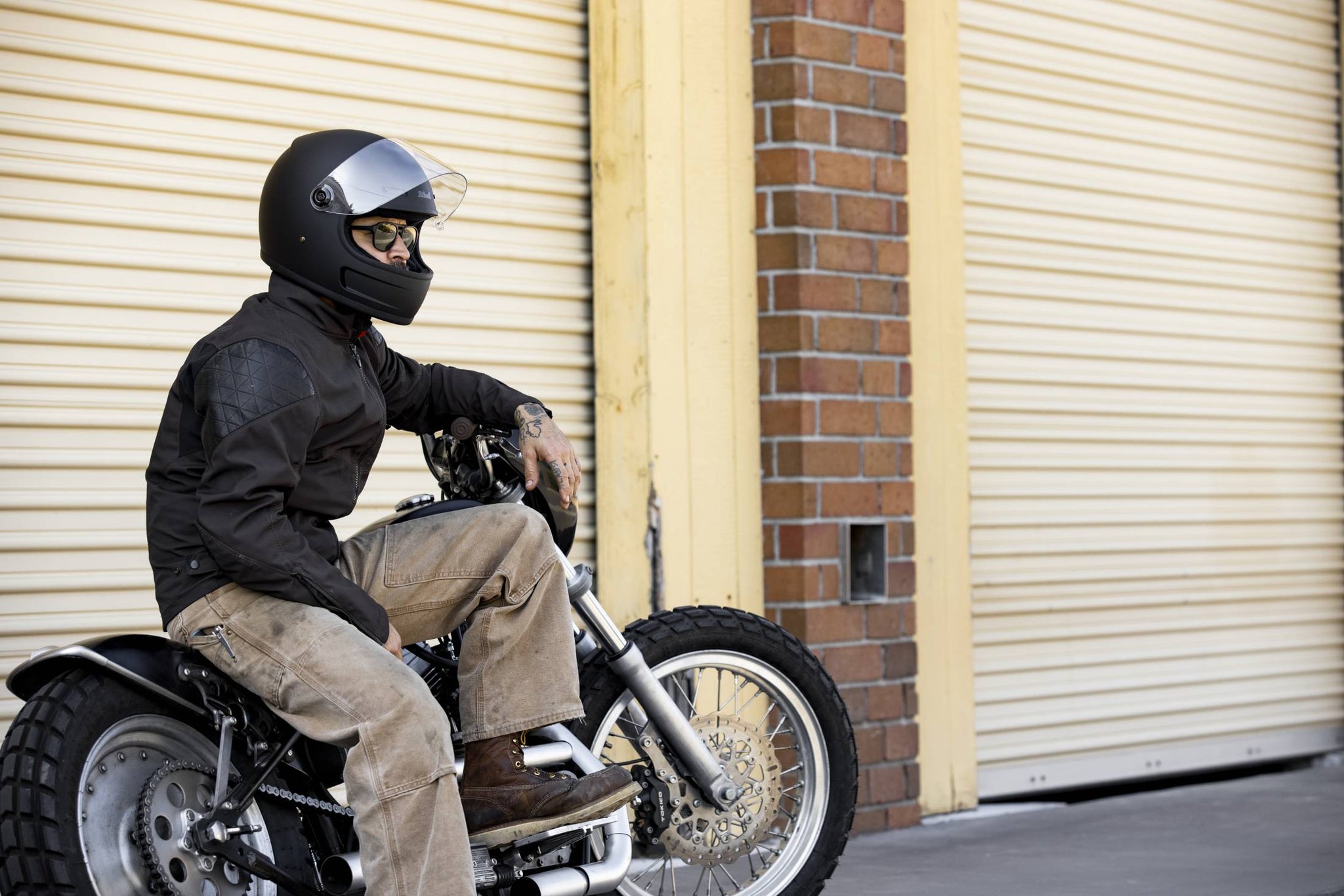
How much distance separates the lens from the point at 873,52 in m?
5.75

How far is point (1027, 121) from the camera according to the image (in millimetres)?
6531

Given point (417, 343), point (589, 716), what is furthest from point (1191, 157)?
point (589, 716)

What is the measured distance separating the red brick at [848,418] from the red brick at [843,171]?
73 cm

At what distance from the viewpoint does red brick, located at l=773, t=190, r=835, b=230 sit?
18.1ft

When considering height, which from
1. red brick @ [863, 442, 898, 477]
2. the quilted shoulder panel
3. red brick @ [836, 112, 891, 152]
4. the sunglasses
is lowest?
red brick @ [863, 442, 898, 477]

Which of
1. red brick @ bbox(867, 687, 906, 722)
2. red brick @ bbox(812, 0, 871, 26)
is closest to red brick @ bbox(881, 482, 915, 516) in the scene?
red brick @ bbox(867, 687, 906, 722)

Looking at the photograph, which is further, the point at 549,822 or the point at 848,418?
the point at 848,418

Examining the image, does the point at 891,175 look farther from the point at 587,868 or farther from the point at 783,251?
the point at 587,868

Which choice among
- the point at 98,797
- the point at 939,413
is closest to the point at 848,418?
the point at 939,413

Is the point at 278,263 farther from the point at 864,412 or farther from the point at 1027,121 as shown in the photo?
the point at 1027,121

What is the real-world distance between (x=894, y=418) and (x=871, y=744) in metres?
1.10

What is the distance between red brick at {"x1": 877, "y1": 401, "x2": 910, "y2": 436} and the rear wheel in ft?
9.55

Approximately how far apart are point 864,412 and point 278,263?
267 centimetres

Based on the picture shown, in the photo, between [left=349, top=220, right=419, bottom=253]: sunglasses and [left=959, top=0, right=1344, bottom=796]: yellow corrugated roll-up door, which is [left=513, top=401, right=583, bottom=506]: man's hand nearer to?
[left=349, top=220, right=419, bottom=253]: sunglasses
